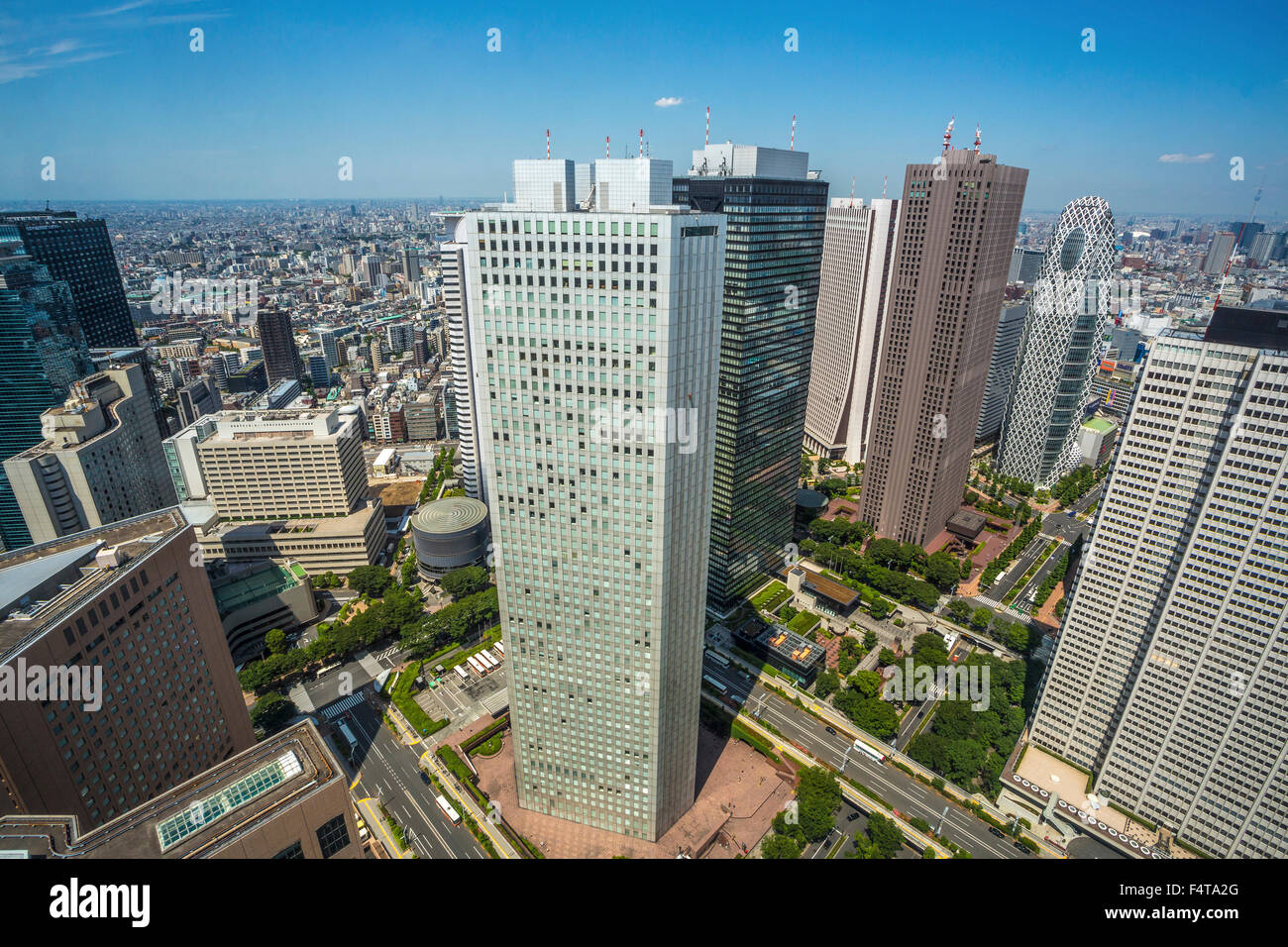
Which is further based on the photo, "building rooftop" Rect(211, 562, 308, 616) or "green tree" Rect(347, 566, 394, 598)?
"green tree" Rect(347, 566, 394, 598)

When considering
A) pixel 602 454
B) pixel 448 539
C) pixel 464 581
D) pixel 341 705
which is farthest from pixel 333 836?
pixel 448 539

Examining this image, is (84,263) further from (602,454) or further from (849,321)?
(849,321)

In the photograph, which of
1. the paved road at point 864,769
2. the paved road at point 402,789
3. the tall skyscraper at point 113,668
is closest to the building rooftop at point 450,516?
the paved road at point 402,789

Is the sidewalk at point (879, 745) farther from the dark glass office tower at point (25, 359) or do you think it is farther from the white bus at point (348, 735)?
the dark glass office tower at point (25, 359)

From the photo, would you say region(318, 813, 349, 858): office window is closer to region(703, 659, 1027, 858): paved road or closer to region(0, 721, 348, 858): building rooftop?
region(0, 721, 348, 858): building rooftop

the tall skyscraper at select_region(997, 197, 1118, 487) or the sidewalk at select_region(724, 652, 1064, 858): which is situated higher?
the tall skyscraper at select_region(997, 197, 1118, 487)

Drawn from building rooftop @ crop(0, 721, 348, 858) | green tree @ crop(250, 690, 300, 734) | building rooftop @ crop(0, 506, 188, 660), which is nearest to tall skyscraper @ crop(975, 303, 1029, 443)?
green tree @ crop(250, 690, 300, 734)
